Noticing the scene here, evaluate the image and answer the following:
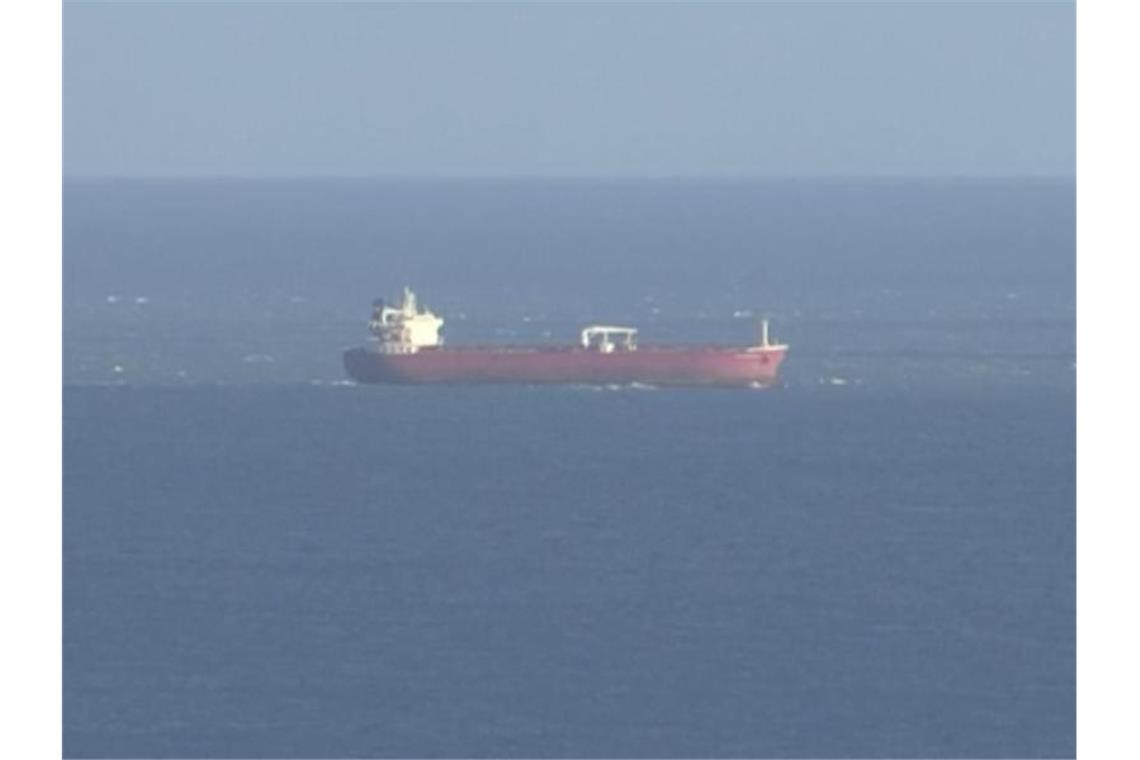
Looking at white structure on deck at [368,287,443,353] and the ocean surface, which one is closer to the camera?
the ocean surface

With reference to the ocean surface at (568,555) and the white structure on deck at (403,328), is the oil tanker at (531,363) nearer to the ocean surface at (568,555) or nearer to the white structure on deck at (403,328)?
the white structure on deck at (403,328)

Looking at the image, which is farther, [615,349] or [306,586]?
[615,349]

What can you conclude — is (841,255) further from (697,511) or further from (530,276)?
(697,511)

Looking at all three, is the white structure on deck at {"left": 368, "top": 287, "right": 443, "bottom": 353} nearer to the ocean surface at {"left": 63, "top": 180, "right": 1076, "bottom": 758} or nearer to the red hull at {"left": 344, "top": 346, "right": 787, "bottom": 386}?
the red hull at {"left": 344, "top": 346, "right": 787, "bottom": 386}

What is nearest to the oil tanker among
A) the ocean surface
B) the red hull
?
the red hull

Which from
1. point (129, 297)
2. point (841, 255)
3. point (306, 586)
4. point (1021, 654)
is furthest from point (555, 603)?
point (841, 255)
